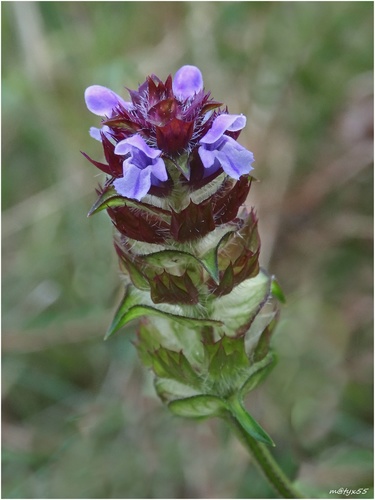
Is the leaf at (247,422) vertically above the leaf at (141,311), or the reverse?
the leaf at (141,311)

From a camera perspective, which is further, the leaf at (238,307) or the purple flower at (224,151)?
the leaf at (238,307)

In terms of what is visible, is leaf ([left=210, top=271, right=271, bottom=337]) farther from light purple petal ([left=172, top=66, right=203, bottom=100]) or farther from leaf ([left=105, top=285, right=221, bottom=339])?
light purple petal ([left=172, top=66, right=203, bottom=100])

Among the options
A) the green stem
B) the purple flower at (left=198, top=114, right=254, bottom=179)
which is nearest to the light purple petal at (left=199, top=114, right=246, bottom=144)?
the purple flower at (left=198, top=114, right=254, bottom=179)

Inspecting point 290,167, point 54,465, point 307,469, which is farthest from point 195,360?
point 290,167

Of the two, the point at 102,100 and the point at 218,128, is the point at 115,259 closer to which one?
the point at 102,100

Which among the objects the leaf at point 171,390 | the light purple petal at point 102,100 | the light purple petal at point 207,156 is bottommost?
the leaf at point 171,390

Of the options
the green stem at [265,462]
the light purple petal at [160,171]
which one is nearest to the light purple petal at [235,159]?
the light purple petal at [160,171]

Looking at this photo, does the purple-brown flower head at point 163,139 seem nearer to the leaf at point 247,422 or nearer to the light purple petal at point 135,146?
the light purple petal at point 135,146

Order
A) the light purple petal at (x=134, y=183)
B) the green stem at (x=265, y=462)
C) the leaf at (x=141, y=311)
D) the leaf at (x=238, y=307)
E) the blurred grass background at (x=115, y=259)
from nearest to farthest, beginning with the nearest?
the light purple petal at (x=134, y=183) → the leaf at (x=141, y=311) → the leaf at (x=238, y=307) → the green stem at (x=265, y=462) → the blurred grass background at (x=115, y=259)
